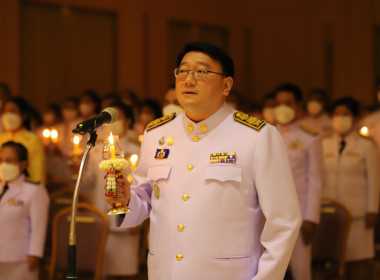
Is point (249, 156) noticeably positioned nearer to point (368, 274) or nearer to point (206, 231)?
point (206, 231)

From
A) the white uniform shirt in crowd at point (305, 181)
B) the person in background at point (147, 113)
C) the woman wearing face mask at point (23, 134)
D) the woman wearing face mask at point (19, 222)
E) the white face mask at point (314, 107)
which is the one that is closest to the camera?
the woman wearing face mask at point (19, 222)

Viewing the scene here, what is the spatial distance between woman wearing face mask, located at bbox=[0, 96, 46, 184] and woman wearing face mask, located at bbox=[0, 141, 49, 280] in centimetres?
81

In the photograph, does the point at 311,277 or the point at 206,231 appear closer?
the point at 206,231

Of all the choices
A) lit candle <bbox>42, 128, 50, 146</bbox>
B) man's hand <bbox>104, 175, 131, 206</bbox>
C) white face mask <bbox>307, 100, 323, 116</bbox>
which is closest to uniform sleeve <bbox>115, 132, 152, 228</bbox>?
man's hand <bbox>104, 175, 131, 206</bbox>

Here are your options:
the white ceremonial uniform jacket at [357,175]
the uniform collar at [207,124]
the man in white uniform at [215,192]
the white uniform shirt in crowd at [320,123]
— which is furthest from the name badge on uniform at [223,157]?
the white uniform shirt in crowd at [320,123]

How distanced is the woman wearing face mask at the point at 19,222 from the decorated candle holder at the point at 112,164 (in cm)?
242

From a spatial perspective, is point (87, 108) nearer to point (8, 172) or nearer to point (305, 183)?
point (8, 172)

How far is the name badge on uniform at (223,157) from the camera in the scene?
2.55 m

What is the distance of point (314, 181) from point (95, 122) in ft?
9.53

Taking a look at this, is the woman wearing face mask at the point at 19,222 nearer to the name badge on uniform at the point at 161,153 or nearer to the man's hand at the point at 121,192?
the name badge on uniform at the point at 161,153

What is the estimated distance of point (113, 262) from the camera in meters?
5.38

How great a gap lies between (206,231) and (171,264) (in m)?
0.21

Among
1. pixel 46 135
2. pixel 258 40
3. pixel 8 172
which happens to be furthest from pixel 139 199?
pixel 258 40

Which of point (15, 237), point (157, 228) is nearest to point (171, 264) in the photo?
point (157, 228)
